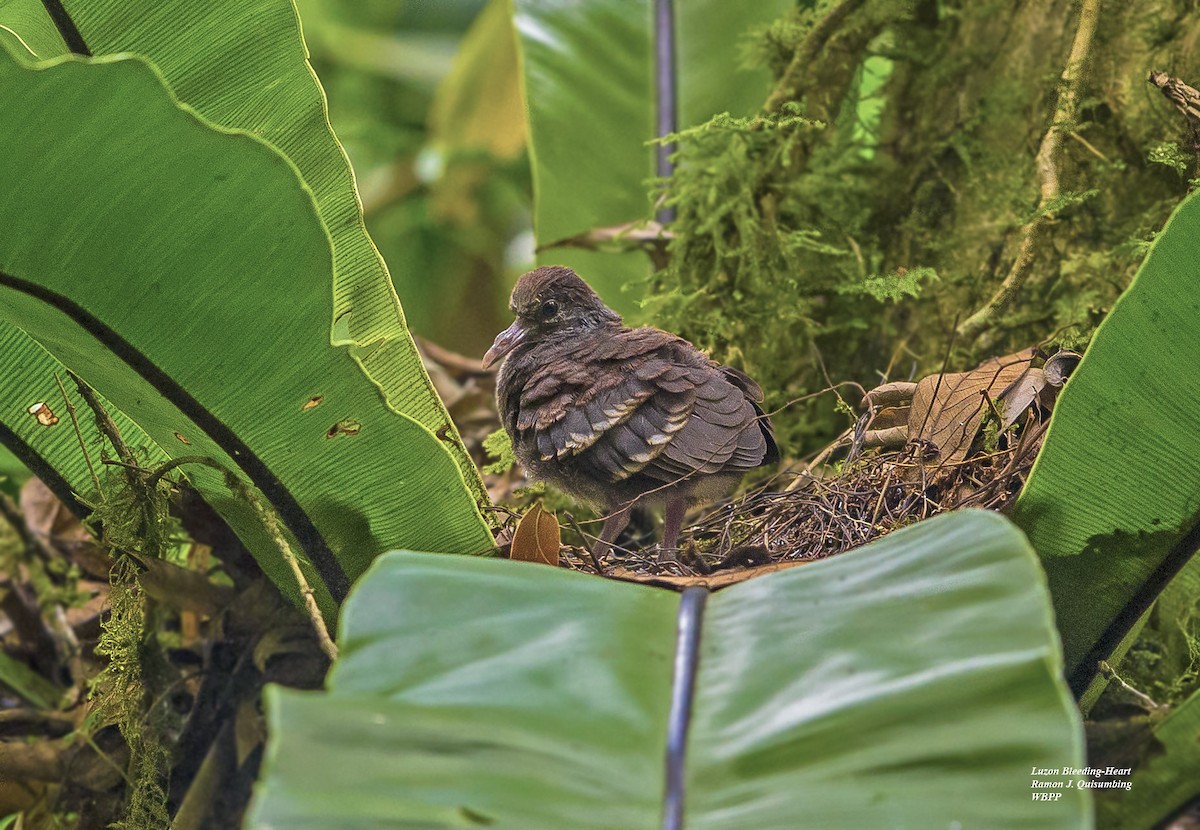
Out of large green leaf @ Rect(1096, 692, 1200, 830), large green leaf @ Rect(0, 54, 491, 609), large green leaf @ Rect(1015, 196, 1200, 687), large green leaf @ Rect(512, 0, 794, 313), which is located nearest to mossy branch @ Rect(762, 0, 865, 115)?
large green leaf @ Rect(512, 0, 794, 313)

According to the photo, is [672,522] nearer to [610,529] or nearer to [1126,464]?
[610,529]

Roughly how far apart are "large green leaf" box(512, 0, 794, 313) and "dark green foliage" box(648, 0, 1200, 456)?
147 millimetres

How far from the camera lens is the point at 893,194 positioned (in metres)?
2.32

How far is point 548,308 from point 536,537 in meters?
0.66

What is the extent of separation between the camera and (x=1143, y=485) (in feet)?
4.03

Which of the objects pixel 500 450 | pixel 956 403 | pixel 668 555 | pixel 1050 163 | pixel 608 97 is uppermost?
pixel 1050 163

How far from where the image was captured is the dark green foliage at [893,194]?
2012mm

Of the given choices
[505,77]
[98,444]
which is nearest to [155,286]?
[98,444]

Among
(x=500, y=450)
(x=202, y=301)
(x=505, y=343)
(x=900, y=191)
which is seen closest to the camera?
(x=202, y=301)

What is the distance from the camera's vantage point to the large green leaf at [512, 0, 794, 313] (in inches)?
95.2

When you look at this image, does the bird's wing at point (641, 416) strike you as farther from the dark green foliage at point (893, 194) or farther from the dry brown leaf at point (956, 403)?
the dark green foliage at point (893, 194)

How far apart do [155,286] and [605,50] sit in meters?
1.62

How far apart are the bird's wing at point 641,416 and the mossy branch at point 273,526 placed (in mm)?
446

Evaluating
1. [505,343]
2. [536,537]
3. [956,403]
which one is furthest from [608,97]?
[536,537]
